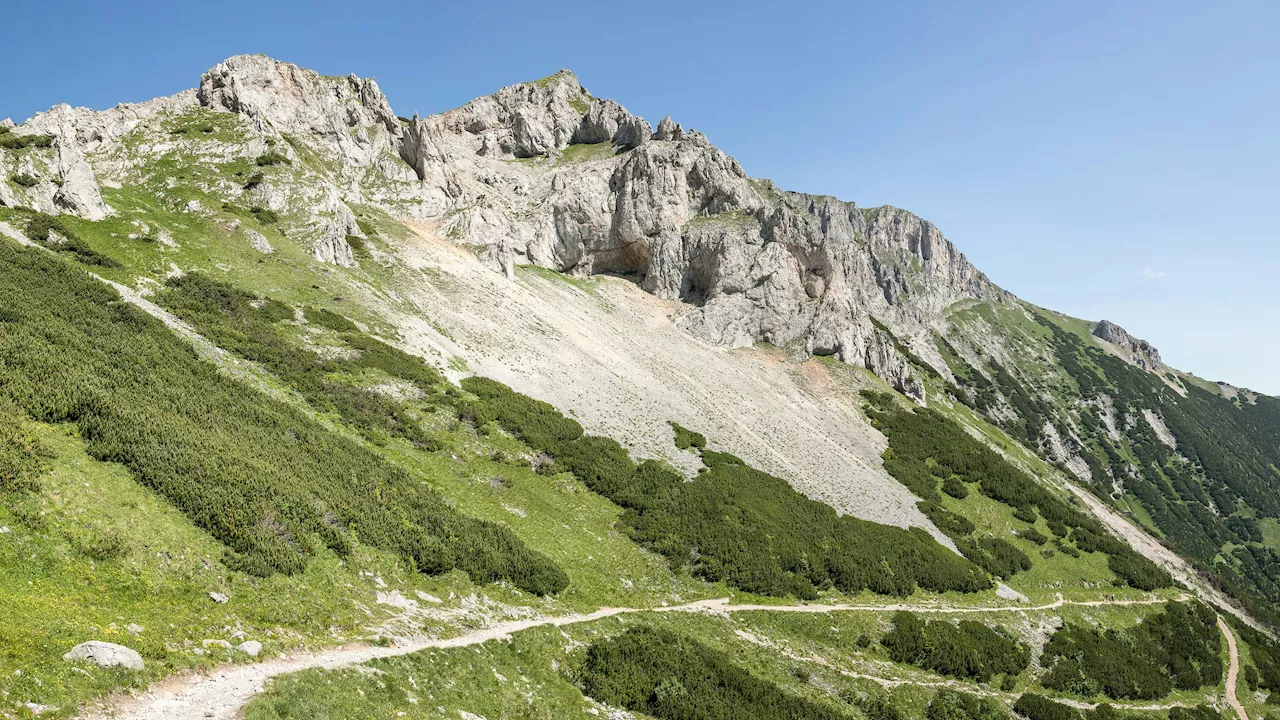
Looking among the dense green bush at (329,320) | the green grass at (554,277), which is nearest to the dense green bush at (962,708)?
the dense green bush at (329,320)

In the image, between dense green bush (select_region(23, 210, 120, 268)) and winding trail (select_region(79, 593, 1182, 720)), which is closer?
winding trail (select_region(79, 593, 1182, 720))

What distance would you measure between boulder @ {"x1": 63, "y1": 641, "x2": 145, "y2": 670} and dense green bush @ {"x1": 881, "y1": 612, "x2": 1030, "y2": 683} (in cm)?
3006

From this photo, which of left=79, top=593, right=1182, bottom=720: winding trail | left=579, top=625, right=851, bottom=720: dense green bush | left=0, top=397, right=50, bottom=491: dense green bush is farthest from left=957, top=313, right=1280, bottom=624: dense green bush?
left=0, top=397, right=50, bottom=491: dense green bush

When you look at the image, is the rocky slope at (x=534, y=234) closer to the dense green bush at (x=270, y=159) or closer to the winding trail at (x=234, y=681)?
the dense green bush at (x=270, y=159)

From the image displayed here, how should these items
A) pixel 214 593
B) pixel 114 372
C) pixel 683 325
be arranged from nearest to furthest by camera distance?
pixel 214 593 → pixel 114 372 → pixel 683 325

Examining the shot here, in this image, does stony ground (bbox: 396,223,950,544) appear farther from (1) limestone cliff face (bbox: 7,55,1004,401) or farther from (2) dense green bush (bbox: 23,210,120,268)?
(2) dense green bush (bbox: 23,210,120,268)

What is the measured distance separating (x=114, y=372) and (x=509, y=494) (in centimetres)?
1819

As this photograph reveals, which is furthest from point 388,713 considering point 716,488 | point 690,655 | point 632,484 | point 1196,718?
point 1196,718

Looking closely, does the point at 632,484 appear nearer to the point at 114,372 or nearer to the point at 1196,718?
the point at 114,372

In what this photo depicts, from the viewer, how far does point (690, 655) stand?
22.3m

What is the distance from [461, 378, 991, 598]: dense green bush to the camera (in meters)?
33.3

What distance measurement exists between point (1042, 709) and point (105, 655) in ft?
115

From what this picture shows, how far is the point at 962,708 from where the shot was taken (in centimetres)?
2552

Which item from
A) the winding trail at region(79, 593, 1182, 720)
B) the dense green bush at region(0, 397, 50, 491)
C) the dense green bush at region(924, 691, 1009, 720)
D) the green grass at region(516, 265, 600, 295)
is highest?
the green grass at region(516, 265, 600, 295)
